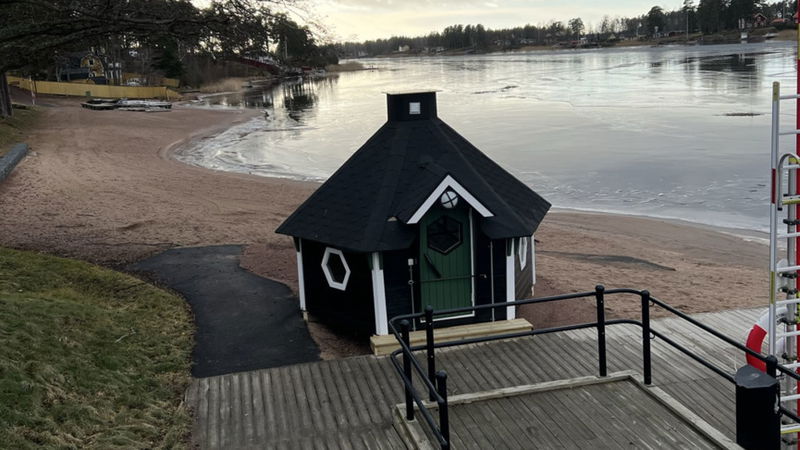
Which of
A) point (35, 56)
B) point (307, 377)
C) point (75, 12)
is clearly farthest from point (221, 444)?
point (35, 56)

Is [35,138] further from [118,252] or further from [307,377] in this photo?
[307,377]

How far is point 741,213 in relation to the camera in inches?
1086

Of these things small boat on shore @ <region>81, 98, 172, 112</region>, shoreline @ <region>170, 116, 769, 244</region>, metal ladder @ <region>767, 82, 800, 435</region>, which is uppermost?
small boat on shore @ <region>81, 98, 172, 112</region>

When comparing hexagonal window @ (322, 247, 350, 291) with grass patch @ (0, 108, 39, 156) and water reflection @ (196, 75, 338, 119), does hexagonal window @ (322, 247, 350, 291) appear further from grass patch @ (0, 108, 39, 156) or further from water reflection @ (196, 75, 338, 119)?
water reflection @ (196, 75, 338, 119)

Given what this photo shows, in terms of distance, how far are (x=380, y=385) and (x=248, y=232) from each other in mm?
12303

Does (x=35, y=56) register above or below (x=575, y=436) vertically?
above

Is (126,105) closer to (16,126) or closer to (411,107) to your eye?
(16,126)

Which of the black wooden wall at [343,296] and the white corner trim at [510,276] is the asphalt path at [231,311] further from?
the white corner trim at [510,276]

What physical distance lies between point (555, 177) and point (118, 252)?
2380 centimetres

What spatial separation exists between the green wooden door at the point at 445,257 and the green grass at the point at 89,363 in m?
4.12

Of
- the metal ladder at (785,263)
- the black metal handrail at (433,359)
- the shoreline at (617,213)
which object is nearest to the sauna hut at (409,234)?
the black metal handrail at (433,359)

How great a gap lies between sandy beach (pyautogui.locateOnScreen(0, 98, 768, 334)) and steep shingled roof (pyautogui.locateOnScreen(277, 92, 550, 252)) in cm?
271

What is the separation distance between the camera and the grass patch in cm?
3778

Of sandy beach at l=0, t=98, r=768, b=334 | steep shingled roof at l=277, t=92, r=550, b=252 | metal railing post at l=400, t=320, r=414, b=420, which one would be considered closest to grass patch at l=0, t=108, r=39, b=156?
sandy beach at l=0, t=98, r=768, b=334
